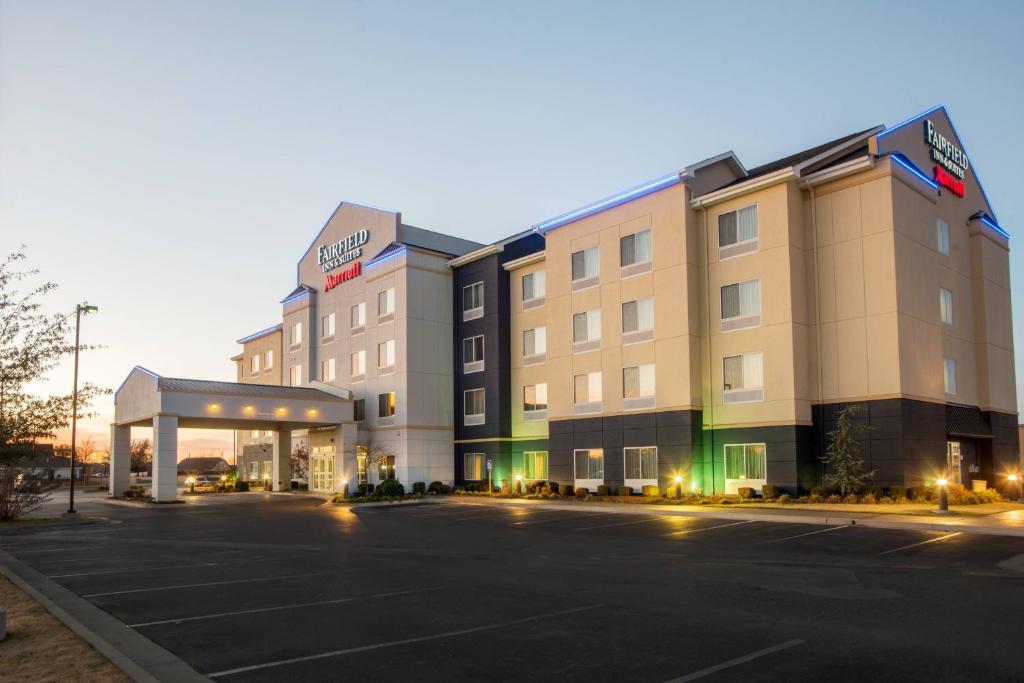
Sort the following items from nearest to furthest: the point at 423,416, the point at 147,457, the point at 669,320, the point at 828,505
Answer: the point at 828,505
the point at 669,320
the point at 423,416
the point at 147,457

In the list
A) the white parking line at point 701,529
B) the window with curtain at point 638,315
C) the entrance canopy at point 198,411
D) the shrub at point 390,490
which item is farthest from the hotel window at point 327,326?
the white parking line at point 701,529

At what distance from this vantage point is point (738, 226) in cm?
3397

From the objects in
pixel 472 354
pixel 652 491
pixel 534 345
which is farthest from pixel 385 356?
pixel 652 491

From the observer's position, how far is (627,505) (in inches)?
1218

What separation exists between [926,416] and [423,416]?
25373 millimetres

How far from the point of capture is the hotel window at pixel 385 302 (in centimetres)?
4703

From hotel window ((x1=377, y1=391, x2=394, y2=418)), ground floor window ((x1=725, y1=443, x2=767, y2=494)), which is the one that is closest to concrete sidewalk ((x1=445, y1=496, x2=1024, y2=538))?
ground floor window ((x1=725, y1=443, x2=767, y2=494))

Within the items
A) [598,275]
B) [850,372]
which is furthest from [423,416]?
[850,372]

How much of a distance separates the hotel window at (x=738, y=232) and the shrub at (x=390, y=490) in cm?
1965

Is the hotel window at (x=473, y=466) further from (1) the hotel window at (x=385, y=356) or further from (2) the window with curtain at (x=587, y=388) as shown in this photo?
(2) the window with curtain at (x=587, y=388)

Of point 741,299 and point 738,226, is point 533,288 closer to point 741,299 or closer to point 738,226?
point 738,226

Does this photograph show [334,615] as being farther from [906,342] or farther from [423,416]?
[423,416]

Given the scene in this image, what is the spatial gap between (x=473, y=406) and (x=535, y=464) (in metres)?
5.49

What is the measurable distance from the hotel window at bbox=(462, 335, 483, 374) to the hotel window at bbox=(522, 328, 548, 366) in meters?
2.99
